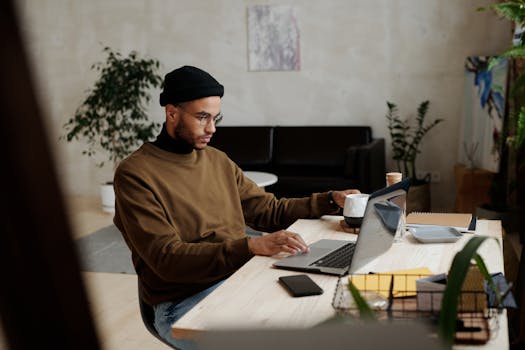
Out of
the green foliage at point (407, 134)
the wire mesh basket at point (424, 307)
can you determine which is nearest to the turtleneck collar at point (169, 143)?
the wire mesh basket at point (424, 307)

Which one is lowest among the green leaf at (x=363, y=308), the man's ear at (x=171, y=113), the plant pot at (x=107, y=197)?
the plant pot at (x=107, y=197)

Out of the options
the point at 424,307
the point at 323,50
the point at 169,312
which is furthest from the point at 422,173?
the point at 424,307

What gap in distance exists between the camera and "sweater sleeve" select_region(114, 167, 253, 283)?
186 centimetres

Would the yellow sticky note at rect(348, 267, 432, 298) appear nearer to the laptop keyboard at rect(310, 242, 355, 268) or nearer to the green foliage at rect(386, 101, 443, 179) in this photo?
the laptop keyboard at rect(310, 242, 355, 268)

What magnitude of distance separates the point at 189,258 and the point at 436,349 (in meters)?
1.60

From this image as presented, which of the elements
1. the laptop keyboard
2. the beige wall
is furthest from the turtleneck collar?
the beige wall

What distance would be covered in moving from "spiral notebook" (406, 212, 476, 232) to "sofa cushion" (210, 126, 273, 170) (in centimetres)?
362

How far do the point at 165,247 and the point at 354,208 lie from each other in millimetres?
626

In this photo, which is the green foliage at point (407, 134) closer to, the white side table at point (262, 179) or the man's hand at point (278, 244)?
the white side table at point (262, 179)

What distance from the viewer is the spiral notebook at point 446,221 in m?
2.13

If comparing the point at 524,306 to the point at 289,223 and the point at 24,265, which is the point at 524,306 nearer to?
the point at 289,223

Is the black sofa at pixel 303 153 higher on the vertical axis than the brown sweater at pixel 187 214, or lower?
lower

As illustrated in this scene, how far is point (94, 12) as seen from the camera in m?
6.62

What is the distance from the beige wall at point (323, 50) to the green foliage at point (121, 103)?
0.72ft
